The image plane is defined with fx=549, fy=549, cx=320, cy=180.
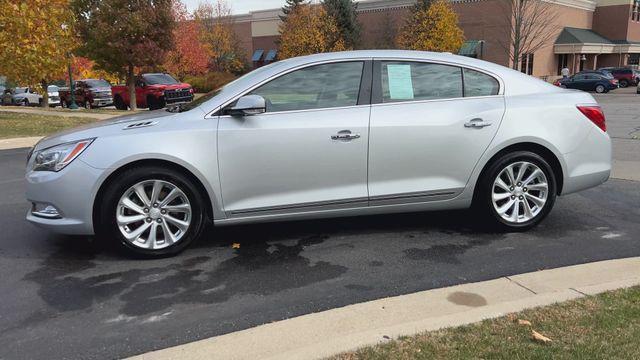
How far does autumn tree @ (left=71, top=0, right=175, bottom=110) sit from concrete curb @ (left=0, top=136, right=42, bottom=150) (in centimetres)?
929

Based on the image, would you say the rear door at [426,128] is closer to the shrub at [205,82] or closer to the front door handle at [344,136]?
the front door handle at [344,136]

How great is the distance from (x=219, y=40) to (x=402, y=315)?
5242 cm

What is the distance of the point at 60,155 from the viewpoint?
170 inches

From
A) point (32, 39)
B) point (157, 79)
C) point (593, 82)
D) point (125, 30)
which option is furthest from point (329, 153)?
point (593, 82)

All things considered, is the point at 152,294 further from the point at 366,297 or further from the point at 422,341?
the point at 422,341

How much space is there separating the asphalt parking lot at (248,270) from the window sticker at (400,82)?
129cm

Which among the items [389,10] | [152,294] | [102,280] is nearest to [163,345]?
[152,294]

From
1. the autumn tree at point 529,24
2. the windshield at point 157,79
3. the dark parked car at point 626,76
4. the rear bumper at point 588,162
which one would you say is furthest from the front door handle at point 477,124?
the dark parked car at point 626,76

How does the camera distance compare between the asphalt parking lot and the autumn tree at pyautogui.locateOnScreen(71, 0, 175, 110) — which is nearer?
the asphalt parking lot

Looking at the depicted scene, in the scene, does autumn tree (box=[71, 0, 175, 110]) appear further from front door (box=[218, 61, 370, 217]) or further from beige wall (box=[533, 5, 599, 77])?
beige wall (box=[533, 5, 599, 77])

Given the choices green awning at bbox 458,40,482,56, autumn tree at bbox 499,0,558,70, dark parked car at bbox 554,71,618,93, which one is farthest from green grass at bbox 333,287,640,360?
green awning at bbox 458,40,482,56

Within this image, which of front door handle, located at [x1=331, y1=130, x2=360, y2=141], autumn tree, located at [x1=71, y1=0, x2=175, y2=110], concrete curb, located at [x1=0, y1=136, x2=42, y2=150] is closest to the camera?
front door handle, located at [x1=331, y1=130, x2=360, y2=141]

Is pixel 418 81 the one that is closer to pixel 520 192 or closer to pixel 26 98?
pixel 520 192

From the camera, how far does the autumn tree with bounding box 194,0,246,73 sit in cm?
5217
